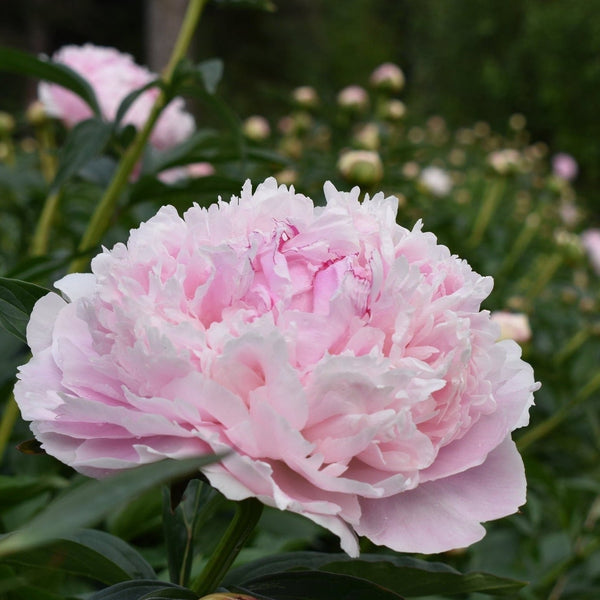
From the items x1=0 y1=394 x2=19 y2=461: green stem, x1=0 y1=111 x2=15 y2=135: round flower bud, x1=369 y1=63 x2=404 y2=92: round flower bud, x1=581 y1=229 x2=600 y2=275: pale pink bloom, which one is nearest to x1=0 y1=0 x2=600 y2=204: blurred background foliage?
x1=581 y1=229 x2=600 y2=275: pale pink bloom

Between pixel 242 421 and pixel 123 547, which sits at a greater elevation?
pixel 242 421

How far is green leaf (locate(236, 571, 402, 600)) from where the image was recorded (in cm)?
32

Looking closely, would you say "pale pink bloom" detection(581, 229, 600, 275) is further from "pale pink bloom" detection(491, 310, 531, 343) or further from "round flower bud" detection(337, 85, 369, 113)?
"pale pink bloom" detection(491, 310, 531, 343)

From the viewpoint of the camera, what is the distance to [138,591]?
0.33m

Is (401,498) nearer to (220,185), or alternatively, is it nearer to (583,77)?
(220,185)

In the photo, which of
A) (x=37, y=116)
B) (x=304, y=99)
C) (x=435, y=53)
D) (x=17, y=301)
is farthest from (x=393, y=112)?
(x=435, y=53)

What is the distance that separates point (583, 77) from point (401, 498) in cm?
620

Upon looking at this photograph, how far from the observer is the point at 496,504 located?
315mm

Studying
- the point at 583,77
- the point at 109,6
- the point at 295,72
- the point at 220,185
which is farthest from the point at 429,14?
the point at 220,185

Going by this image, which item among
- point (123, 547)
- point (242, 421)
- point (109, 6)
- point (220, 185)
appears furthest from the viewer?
point (109, 6)

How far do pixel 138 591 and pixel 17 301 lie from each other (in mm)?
141

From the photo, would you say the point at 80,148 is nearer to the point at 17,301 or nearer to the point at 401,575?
the point at 17,301

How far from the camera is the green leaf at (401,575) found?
0.35m

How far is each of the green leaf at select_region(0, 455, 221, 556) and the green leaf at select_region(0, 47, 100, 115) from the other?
1.72 feet
